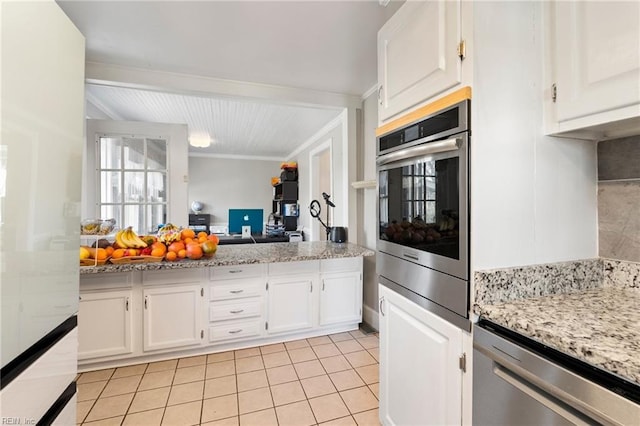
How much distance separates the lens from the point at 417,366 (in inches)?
47.4

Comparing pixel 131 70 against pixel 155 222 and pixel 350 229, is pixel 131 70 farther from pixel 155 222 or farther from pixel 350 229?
pixel 350 229

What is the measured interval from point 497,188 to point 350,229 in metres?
2.17

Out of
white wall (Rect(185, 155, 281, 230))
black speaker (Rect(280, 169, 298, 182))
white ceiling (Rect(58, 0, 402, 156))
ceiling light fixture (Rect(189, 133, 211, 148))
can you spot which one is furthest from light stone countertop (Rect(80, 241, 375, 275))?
white wall (Rect(185, 155, 281, 230))

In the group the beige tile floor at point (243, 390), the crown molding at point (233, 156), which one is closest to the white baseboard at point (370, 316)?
the beige tile floor at point (243, 390)

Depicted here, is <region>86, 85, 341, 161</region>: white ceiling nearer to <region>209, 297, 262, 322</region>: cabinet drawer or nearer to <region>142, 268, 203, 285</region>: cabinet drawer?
<region>142, 268, 203, 285</region>: cabinet drawer

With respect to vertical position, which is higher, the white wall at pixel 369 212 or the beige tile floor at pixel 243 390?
the white wall at pixel 369 212

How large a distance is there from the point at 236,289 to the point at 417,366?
1636mm

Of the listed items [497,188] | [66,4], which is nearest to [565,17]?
[497,188]

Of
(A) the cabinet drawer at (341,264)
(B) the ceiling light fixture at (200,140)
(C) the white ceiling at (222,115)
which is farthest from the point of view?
(B) the ceiling light fixture at (200,140)

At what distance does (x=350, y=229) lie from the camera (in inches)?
123

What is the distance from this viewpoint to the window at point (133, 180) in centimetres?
293

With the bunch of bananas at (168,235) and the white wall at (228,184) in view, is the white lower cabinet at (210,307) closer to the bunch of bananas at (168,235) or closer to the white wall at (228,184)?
the bunch of bananas at (168,235)

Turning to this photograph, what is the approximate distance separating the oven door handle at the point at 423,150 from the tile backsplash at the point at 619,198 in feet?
2.28

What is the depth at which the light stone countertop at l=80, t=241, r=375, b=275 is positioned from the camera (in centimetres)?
203
